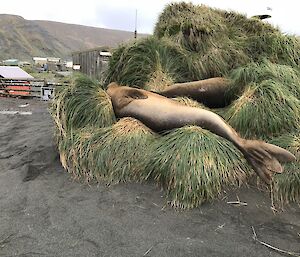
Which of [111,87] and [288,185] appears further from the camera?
[111,87]

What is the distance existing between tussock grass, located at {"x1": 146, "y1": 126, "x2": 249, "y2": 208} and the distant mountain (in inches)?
2022

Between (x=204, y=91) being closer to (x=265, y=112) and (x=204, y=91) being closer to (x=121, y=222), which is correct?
(x=265, y=112)

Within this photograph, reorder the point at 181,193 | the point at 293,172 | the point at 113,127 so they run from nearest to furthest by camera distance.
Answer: the point at 181,193 → the point at 293,172 → the point at 113,127

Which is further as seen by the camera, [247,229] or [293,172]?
[293,172]

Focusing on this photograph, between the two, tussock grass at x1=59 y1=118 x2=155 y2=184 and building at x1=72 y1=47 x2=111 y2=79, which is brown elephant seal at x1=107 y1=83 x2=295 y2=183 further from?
building at x1=72 y1=47 x2=111 y2=79

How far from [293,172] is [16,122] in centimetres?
569

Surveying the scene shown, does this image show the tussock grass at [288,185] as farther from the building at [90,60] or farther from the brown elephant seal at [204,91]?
the building at [90,60]

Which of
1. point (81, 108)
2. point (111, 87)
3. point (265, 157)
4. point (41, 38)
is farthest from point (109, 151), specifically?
point (41, 38)

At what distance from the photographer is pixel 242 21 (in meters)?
6.63

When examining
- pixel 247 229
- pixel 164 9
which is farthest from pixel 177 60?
pixel 247 229

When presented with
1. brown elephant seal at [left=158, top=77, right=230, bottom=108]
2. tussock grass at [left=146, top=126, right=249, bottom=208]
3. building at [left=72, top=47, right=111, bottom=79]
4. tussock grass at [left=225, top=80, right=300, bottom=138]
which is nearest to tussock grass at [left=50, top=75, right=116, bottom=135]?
brown elephant seal at [left=158, top=77, right=230, bottom=108]

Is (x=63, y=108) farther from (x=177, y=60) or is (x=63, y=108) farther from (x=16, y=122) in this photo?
(x=16, y=122)

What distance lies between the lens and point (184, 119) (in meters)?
4.52

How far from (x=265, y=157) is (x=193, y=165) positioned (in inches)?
30.1
